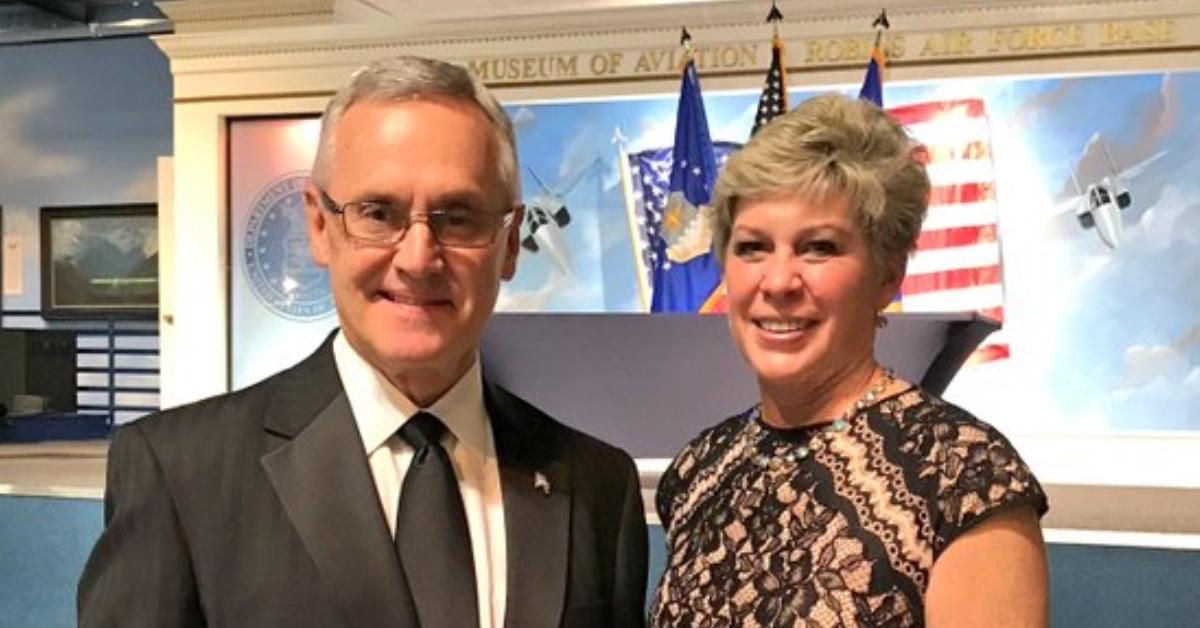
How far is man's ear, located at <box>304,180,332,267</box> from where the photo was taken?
1.17 metres

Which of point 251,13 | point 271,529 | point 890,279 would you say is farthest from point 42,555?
point 251,13

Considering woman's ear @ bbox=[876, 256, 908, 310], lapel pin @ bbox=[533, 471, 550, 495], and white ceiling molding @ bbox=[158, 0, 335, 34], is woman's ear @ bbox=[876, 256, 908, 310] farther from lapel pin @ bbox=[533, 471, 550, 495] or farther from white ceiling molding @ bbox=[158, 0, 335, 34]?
white ceiling molding @ bbox=[158, 0, 335, 34]

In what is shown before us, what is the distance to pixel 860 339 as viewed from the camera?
4.80 ft

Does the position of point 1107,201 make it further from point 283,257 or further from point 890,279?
point 890,279

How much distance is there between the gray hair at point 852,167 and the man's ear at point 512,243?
0.32m

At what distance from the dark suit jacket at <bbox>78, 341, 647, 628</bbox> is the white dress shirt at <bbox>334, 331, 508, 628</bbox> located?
2 centimetres

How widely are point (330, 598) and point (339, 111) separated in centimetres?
44

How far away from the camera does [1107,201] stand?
556 cm

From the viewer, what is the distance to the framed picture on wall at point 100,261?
33.2 ft

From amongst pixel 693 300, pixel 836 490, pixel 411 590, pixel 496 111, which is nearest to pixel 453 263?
pixel 496 111

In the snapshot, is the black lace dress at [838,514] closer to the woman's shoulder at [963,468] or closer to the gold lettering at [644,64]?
the woman's shoulder at [963,468]

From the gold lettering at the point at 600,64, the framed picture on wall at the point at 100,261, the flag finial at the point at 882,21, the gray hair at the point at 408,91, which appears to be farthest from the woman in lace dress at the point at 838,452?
the framed picture on wall at the point at 100,261

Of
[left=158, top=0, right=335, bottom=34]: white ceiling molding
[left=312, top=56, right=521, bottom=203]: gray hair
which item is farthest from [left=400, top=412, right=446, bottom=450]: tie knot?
[left=158, top=0, right=335, bottom=34]: white ceiling molding

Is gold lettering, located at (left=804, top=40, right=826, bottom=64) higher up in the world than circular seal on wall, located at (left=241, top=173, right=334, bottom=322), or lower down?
higher up
